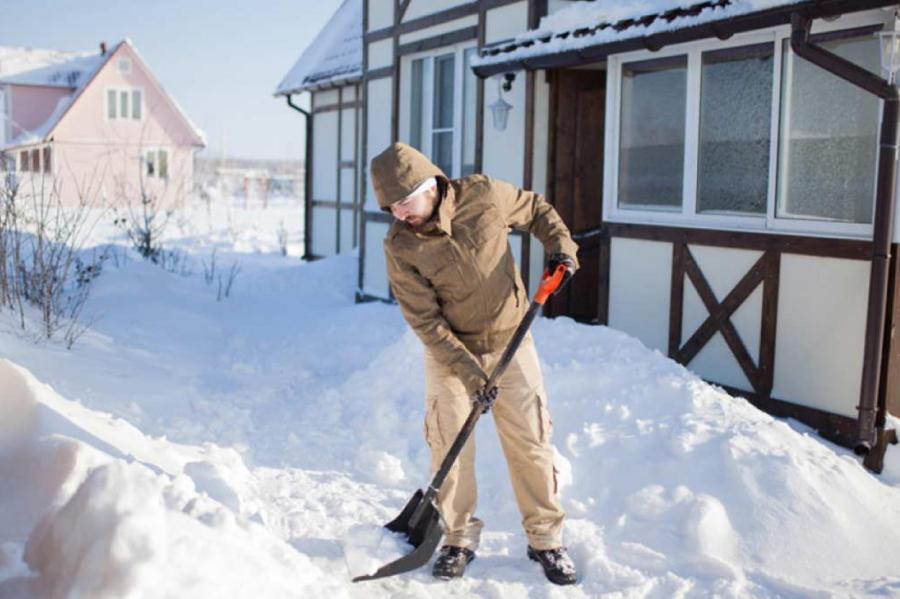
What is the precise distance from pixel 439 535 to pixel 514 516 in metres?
0.93

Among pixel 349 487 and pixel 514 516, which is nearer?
pixel 514 516

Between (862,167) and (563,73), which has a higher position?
(563,73)

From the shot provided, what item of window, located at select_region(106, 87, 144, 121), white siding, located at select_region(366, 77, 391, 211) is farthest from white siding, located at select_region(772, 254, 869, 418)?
window, located at select_region(106, 87, 144, 121)

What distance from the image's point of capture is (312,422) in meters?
7.14

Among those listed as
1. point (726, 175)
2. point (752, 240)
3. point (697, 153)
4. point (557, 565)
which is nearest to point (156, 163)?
point (697, 153)

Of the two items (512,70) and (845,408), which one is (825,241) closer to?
(845,408)

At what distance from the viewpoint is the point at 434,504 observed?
14.1 feet

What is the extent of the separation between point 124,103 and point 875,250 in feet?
109

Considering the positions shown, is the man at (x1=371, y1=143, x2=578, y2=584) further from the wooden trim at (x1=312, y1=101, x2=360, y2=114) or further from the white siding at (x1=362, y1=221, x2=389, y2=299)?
the wooden trim at (x1=312, y1=101, x2=360, y2=114)

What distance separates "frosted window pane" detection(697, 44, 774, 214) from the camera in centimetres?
694

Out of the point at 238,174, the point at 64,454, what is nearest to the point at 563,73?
the point at 64,454

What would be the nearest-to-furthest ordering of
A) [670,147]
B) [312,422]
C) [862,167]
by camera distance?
[862,167]
[312,422]
[670,147]

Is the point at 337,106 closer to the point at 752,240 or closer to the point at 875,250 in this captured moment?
the point at 752,240

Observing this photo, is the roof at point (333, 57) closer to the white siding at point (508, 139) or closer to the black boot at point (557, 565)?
the white siding at point (508, 139)
